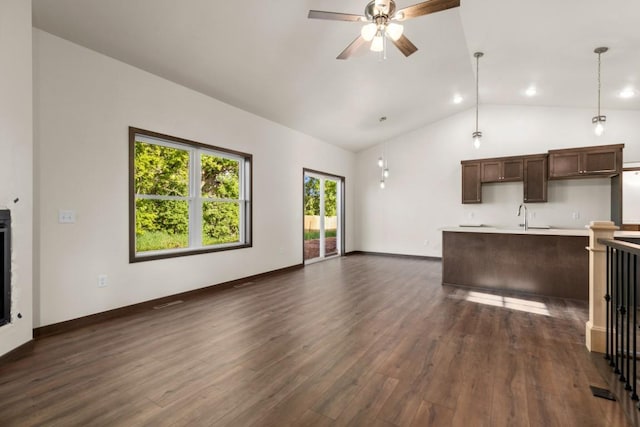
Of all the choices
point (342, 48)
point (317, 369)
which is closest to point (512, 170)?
point (342, 48)

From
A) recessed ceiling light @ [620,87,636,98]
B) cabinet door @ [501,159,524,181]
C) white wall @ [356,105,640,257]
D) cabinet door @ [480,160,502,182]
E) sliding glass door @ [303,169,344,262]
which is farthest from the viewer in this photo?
sliding glass door @ [303,169,344,262]

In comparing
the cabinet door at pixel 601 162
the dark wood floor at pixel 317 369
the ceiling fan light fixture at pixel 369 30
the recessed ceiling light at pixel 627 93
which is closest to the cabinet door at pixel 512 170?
the cabinet door at pixel 601 162

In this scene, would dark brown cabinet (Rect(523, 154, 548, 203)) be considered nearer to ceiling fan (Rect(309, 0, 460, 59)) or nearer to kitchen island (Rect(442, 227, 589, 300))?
kitchen island (Rect(442, 227, 589, 300))

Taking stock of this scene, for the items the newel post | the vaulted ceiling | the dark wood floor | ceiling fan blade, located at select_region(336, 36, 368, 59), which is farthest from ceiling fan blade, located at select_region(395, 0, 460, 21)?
the dark wood floor

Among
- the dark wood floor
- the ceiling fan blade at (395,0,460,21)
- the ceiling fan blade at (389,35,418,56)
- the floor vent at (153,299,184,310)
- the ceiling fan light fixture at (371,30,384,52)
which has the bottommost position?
the dark wood floor

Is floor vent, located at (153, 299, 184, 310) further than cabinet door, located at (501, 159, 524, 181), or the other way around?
cabinet door, located at (501, 159, 524, 181)

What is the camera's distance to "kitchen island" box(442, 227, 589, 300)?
4.19 meters

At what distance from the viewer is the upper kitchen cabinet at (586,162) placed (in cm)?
539

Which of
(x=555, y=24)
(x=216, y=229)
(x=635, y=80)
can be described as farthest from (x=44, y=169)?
(x=635, y=80)

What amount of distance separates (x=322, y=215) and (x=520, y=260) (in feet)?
14.0

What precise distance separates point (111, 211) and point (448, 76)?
538cm

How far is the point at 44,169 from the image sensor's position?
9.68ft

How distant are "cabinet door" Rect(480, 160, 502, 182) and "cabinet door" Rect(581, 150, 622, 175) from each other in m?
1.34

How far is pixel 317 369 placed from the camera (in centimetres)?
230
